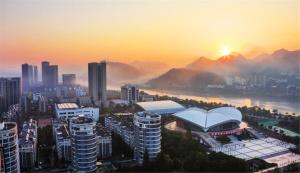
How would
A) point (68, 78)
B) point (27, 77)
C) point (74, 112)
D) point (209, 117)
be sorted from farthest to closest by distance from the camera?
point (68, 78)
point (27, 77)
point (74, 112)
point (209, 117)

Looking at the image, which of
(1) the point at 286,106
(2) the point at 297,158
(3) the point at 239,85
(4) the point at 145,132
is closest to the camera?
(4) the point at 145,132

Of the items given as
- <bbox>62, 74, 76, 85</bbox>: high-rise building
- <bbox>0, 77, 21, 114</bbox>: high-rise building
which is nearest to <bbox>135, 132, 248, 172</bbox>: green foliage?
<bbox>0, 77, 21, 114</bbox>: high-rise building

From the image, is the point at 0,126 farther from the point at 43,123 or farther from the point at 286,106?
the point at 286,106

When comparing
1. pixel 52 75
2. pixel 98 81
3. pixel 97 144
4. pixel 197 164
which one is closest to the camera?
pixel 197 164

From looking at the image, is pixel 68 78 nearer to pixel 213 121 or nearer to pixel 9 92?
pixel 9 92

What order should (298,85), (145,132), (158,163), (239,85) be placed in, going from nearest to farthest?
(158,163) < (145,132) < (298,85) < (239,85)

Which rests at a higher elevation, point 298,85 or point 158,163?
point 298,85

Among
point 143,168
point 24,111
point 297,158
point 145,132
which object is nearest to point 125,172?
point 143,168

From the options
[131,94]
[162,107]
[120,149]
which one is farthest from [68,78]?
[120,149]

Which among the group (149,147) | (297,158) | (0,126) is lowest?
(297,158)
